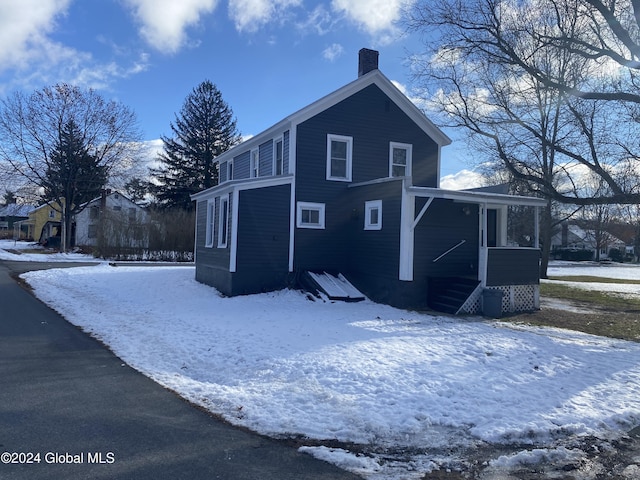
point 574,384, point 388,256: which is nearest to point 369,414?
point 574,384

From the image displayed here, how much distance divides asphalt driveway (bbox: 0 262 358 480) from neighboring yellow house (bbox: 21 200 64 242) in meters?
56.3

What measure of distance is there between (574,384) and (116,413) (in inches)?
240

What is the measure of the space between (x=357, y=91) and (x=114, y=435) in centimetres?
1511

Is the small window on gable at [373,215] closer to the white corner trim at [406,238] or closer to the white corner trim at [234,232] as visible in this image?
the white corner trim at [406,238]

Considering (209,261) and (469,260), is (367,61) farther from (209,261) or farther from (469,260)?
(209,261)

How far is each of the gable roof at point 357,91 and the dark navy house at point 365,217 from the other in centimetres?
4

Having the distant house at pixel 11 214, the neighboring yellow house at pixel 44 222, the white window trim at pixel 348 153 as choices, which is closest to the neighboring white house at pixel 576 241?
the white window trim at pixel 348 153

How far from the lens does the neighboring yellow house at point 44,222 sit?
5670 cm

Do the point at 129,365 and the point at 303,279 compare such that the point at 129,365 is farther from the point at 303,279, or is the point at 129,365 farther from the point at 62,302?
the point at 303,279

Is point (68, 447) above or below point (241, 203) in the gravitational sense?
below

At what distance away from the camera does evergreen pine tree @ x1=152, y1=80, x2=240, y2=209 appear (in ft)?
153

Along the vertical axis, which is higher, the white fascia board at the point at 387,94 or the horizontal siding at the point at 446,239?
the white fascia board at the point at 387,94

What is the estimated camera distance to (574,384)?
22.6 feet

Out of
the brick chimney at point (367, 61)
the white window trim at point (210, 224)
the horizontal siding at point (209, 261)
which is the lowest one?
the horizontal siding at point (209, 261)
